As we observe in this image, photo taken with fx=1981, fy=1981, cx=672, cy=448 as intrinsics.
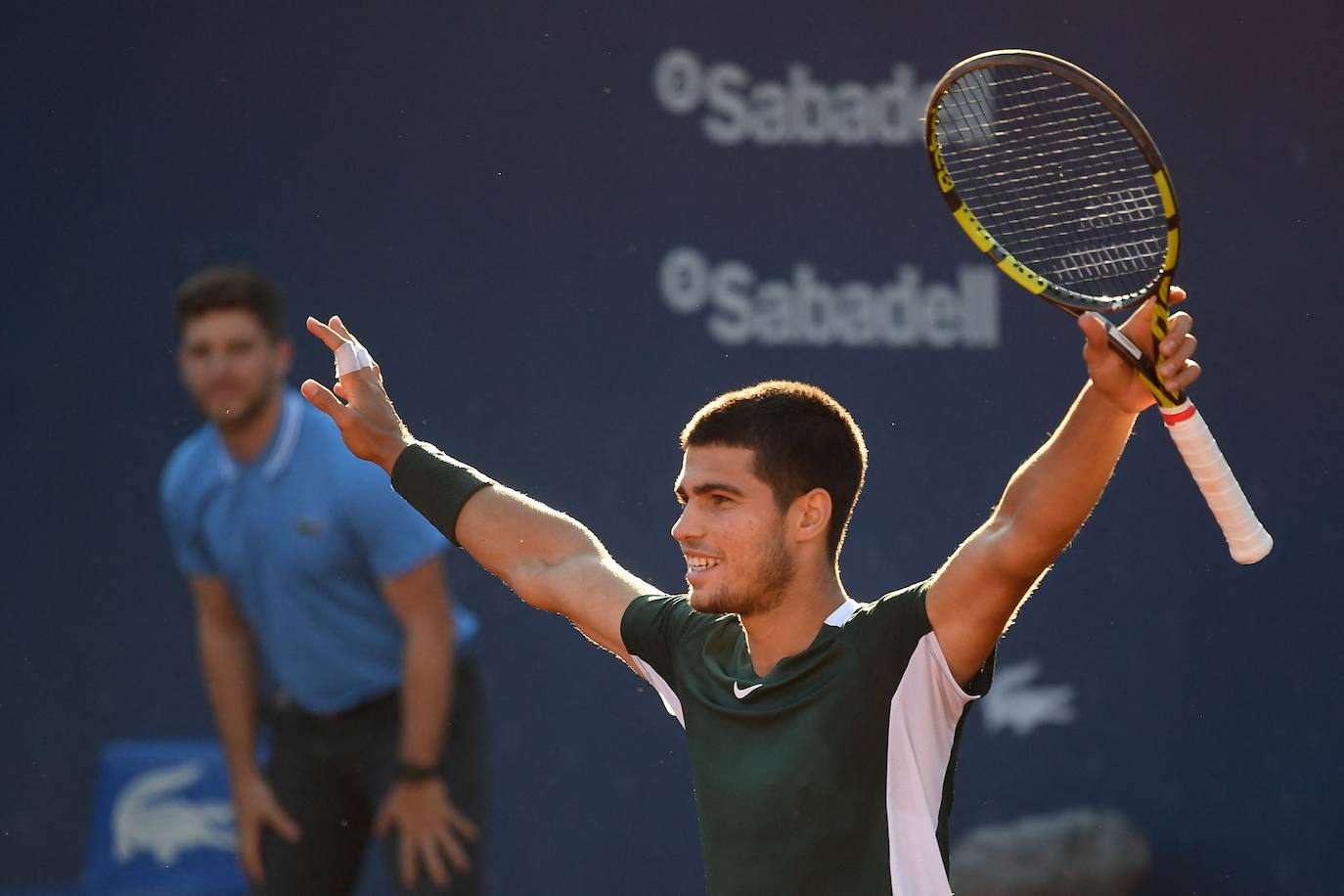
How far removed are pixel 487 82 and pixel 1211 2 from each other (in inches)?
96.8

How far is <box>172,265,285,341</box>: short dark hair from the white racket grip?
396 centimetres

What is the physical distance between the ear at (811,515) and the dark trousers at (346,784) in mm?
3158

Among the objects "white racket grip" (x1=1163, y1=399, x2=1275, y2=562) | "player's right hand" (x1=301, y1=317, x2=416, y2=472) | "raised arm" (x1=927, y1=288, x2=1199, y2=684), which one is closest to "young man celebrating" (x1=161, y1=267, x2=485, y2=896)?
"player's right hand" (x1=301, y1=317, x2=416, y2=472)

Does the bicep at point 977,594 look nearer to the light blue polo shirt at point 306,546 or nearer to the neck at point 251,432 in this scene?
the light blue polo shirt at point 306,546

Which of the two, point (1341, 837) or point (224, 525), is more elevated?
point (224, 525)

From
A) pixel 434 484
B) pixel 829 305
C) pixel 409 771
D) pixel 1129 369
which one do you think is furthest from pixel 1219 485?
pixel 409 771

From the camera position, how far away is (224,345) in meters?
6.50

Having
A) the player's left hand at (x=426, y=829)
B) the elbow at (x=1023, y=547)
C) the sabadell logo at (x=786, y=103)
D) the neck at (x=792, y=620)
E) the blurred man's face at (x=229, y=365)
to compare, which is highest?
the sabadell logo at (x=786, y=103)

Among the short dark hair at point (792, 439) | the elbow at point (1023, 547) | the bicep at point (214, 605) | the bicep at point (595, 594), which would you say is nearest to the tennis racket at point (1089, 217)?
the elbow at point (1023, 547)

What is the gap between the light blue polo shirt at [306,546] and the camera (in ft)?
20.9

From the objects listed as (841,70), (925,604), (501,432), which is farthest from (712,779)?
Answer: (841,70)

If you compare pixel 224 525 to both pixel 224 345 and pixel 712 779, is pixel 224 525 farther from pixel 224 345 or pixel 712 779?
pixel 712 779

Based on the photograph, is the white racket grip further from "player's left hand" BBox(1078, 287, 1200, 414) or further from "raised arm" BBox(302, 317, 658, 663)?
"raised arm" BBox(302, 317, 658, 663)

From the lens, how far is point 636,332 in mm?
6559
